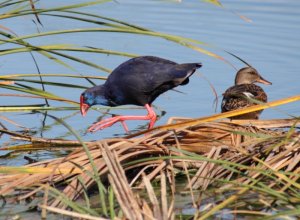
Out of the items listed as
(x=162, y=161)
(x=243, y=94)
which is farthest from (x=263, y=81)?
(x=162, y=161)

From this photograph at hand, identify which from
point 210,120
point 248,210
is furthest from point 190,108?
point 248,210

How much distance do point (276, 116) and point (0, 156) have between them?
2.62m

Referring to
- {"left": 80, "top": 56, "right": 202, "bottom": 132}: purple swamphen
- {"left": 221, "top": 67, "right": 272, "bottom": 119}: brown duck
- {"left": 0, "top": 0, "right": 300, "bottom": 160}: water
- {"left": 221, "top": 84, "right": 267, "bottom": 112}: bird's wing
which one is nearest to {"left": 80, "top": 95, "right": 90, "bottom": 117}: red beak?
{"left": 80, "top": 56, "right": 202, "bottom": 132}: purple swamphen

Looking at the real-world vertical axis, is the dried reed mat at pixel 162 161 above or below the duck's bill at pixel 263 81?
below

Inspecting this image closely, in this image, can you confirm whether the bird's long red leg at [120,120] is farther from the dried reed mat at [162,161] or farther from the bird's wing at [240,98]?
the dried reed mat at [162,161]

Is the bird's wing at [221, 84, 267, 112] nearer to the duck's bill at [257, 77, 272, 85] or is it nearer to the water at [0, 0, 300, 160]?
the water at [0, 0, 300, 160]

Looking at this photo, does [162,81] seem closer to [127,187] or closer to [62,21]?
[127,187]

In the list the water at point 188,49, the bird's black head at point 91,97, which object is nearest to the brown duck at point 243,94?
the water at point 188,49

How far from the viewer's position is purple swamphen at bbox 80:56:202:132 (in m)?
6.76

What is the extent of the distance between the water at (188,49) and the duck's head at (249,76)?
→ 0.14 meters

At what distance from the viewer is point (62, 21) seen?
10.5 meters

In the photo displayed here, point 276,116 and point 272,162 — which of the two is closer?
point 272,162

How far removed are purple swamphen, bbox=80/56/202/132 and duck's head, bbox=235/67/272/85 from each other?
162 centimetres

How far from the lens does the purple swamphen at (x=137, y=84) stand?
6762 mm
